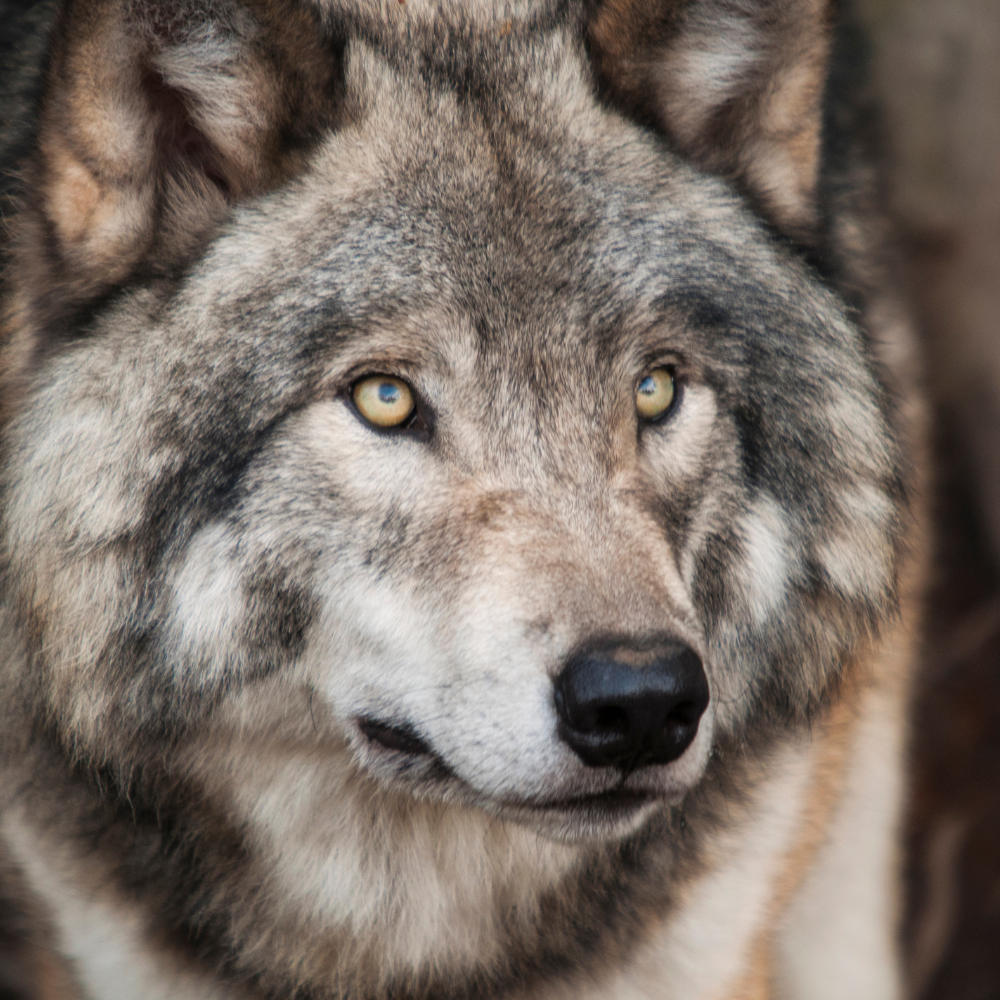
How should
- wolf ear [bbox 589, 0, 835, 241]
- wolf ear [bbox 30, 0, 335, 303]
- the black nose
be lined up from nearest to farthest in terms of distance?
Result: 1. the black nose
2. wolf ear [bbox 30, 0, 335, 303]
3. wolf ear [bbox 589, 0, 835, 241]

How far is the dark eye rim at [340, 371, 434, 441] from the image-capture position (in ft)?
6.14

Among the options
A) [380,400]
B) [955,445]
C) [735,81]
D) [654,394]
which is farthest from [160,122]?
[955,445]

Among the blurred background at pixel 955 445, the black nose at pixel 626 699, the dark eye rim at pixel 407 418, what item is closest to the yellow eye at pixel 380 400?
the dark eye rim at pixel 407 418

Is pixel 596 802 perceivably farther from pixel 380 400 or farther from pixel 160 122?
pixel 160 122

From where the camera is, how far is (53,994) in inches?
110

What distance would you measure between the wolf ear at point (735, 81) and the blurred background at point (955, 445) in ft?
6.21

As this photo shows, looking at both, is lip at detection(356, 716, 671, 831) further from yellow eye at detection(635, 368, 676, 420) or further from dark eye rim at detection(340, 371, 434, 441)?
yellow eye at detection(635, 368, 676, 420)

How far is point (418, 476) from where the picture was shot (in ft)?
6.08

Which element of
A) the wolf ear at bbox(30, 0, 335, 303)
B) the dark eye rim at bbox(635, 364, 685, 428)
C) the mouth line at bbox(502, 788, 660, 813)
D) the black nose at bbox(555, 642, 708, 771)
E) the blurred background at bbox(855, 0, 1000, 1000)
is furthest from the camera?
the blurred background at bbox(855, 0, 1000, 1000)

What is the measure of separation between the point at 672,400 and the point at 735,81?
0.66 m

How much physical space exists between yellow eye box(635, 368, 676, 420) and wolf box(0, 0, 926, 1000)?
0.01m

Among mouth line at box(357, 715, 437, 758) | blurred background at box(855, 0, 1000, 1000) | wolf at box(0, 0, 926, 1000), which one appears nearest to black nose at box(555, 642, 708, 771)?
wolf at box(0, 0, 926, 1000)

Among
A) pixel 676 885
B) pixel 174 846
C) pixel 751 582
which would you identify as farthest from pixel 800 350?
pixel 174 846

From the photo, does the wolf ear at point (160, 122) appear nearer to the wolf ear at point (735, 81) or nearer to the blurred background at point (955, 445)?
the wolf ear at point (735, 81)
